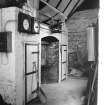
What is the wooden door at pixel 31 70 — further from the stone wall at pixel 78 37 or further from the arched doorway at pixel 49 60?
the stone wall at pixel 78 37

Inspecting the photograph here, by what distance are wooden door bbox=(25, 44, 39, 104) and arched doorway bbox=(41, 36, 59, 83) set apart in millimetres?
2120

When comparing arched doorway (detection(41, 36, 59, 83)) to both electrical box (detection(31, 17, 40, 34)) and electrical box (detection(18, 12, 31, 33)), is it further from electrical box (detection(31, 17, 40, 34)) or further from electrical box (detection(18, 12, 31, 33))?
electrical box (detection(18, 12, 31, 33))

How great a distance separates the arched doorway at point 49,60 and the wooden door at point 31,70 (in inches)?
83.4

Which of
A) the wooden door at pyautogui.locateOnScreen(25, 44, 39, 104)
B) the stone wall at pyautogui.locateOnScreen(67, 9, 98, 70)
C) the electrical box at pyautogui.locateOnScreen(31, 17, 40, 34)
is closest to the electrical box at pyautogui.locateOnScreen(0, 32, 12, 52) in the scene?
the wooden door at pyautogui.locateOnScreen(25, 44, 39, 104)

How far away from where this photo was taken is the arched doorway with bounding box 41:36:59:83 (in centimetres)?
604

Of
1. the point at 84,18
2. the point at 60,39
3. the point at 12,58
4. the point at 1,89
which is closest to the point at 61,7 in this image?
the point at 60,39

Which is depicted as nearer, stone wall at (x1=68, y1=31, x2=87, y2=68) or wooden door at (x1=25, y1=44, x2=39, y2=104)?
wooden door at (x1=25, y1=44, x2=39, y2=104)

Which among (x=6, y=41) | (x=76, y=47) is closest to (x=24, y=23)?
(x=6, y=41)

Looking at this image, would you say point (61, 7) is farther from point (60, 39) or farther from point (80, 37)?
point (80, 37)

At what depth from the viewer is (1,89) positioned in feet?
10.6

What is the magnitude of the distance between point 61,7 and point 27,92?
404 centimetres

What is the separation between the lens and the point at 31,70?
12.1ft

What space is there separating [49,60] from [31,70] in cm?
277

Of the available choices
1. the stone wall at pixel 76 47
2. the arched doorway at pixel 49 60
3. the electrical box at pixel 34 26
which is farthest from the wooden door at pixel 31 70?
the stone wall at pixel 76 47
